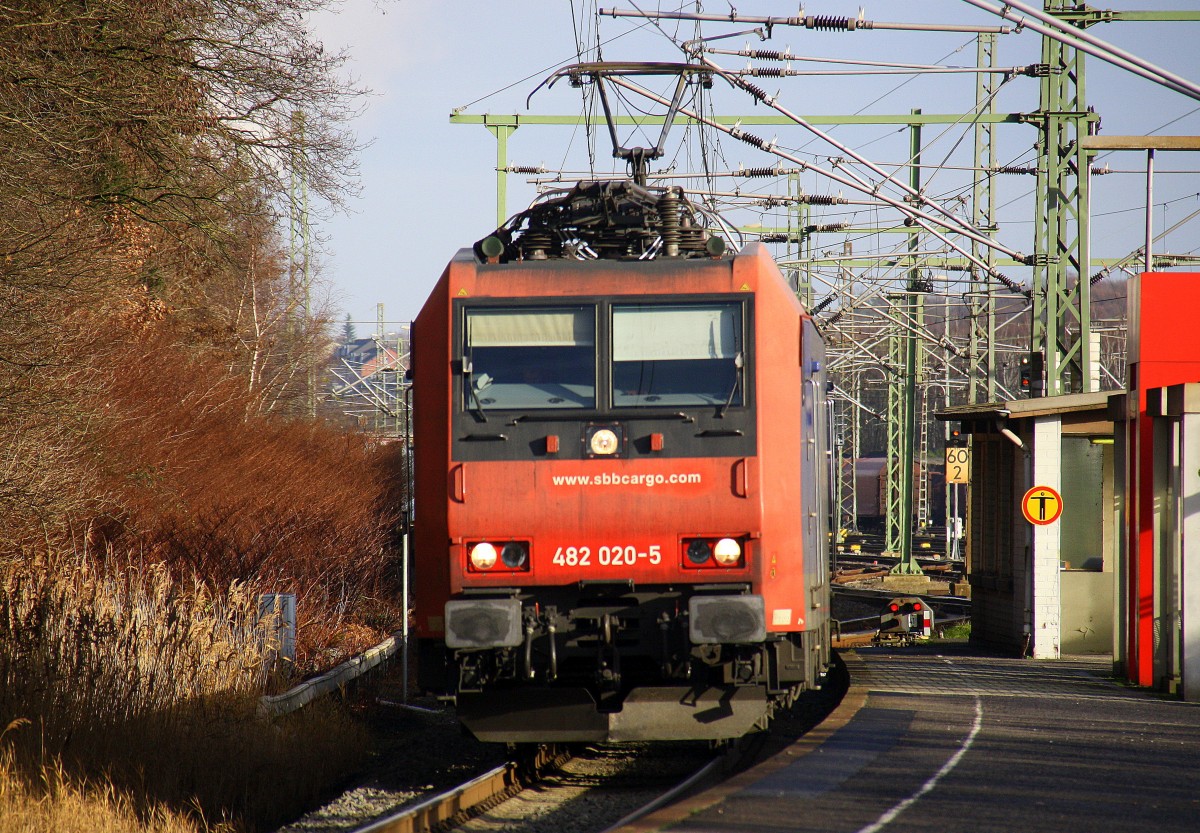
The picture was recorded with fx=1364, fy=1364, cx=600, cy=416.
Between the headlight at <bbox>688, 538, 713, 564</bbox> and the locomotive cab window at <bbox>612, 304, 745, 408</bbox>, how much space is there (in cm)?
90

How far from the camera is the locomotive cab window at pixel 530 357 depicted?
8977mm

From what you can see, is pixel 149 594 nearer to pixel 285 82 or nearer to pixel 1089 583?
pixel 285 82

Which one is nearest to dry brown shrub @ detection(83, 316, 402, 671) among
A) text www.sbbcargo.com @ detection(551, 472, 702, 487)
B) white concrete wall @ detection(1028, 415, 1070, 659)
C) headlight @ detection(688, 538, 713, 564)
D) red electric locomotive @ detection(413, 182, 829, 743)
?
red electric locomotive @ detection(413, 182, 829, 743)

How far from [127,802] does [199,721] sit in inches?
88.3

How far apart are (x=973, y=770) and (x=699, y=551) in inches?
91.2

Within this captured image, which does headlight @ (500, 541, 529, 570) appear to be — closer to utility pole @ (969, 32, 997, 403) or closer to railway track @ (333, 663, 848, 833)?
railway track @ (333, 663, 848, 833)

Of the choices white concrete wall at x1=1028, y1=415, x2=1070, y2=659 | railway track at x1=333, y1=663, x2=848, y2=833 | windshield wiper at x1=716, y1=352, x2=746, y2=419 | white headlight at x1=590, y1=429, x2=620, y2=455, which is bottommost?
railway track at x1=333, y1=663, x2=848, y2=833

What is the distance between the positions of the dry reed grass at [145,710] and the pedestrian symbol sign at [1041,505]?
976 centimetres

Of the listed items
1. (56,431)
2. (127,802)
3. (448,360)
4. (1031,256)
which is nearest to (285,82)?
(56,431)

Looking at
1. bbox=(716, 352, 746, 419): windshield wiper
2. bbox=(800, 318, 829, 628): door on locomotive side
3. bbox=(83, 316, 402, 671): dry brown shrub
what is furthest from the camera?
bbox=(83, 316, 402, 671): dry brown shrub

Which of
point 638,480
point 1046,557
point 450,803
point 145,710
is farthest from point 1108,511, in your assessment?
point 145,710

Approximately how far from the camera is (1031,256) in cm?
1936

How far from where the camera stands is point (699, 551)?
8.80 metres

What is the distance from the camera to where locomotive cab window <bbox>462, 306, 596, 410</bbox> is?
8977mm
